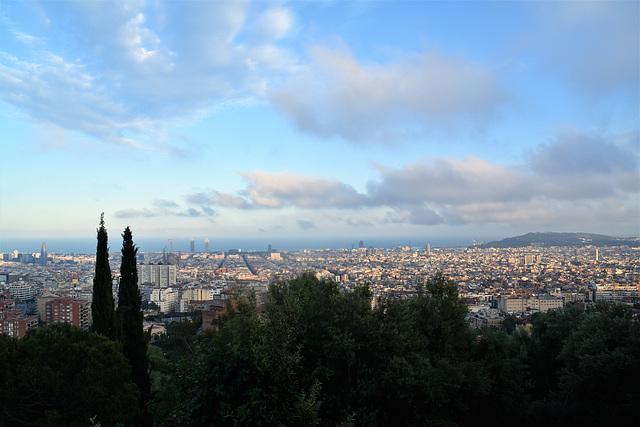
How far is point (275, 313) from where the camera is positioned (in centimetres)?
575

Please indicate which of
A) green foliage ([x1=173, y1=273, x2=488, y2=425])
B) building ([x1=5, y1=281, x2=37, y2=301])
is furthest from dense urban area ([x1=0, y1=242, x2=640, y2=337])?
green foliage ([x1=173, y1=273, x2=488, y2=425])

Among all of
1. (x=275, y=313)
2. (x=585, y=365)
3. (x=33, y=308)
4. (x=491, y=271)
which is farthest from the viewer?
(x=491, y=271)

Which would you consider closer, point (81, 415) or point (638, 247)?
point (81, 415)

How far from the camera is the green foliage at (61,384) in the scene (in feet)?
26.5

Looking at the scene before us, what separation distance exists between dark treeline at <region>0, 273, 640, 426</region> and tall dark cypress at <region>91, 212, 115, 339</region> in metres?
1.65

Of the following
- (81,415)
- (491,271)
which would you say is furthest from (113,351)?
(491,271)

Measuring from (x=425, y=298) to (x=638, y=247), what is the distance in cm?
6324

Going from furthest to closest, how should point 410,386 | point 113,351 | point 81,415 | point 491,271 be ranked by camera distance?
point 491,271
point 113,351
point 81,415
point 410,386

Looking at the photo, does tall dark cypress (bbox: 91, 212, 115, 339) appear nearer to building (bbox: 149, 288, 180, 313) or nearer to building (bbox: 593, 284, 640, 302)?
building (bbox: 593, 284, 640, 302)

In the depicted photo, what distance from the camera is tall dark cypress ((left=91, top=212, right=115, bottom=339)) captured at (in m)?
11.2

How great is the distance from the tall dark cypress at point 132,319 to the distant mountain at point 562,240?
68642mm

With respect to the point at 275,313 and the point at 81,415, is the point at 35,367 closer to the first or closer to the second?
Answer: the point at 81,415

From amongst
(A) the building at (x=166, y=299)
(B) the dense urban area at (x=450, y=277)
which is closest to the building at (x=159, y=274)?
(B) the dense urban area at (x=450, y=277)

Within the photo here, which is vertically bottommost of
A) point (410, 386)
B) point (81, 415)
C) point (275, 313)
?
point (81, 415)
